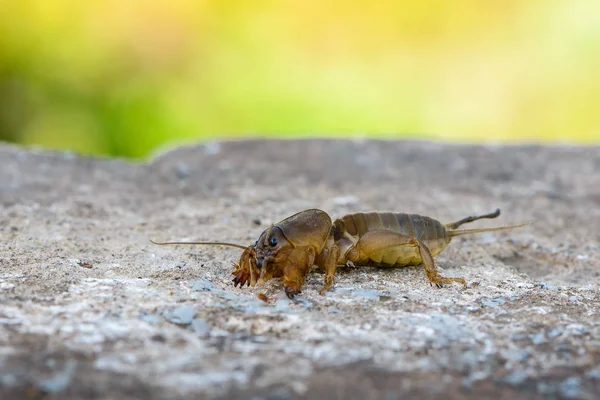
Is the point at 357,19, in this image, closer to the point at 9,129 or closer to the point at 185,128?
the point at 185,128

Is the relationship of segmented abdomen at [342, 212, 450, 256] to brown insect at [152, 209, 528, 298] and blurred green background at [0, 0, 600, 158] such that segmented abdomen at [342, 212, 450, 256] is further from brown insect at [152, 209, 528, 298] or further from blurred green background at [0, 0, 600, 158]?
blurred green background at [0, 0, 600, 158]

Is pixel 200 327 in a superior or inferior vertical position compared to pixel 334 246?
inferior

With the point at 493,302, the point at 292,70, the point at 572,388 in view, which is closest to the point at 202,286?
the point at 493,302

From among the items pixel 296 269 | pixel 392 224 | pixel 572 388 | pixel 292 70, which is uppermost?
pixel 292 70

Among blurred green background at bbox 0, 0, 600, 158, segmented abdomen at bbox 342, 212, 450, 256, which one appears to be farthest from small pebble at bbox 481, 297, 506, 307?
blurred green background at bbox 0, 0, 600, 158

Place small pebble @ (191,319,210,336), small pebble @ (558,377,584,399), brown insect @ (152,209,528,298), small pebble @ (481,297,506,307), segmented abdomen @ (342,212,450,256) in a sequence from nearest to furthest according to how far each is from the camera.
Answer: small pebble @ (558,377,584,399) → small pebble @ (191,319,210,336) → small pebble @ (481,297,506,307) → brown insect @ (152,209,528,298) → segmented abdomen @ (342,212,450,256)

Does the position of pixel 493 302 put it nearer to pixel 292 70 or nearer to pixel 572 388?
A: pixel 572 388
